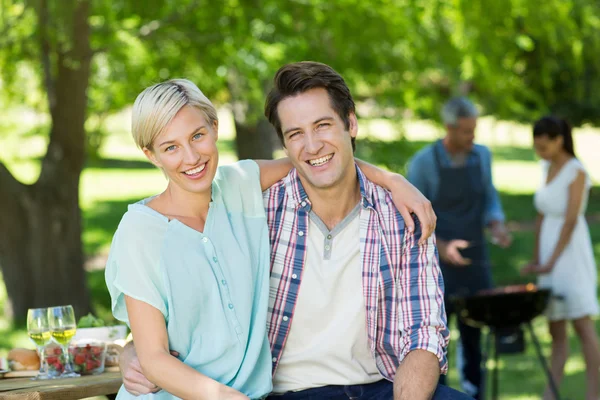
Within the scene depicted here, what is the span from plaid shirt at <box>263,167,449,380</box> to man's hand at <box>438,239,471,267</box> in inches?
100

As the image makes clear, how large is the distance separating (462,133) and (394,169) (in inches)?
130

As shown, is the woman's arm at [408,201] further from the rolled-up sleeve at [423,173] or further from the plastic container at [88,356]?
the rolled-up sleeve at [423,173]

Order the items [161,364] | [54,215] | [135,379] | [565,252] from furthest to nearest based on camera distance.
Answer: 1. [54,215]
2. [565,252]
3. [135,379]
4. [161,364]

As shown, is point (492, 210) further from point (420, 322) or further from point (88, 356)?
point (88, 356)

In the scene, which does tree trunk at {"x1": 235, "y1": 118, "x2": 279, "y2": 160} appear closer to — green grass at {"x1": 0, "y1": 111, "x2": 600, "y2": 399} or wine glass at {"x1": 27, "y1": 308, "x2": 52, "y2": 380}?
green grass at {"x1": 0, "y1": 111, "x2": 600, "y2": 399}

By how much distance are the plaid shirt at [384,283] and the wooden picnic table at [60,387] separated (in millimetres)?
574

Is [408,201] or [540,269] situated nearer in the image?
[408,201]

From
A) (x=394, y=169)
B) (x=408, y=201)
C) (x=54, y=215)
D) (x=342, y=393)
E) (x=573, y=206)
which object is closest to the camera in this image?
(x=342, y=393)

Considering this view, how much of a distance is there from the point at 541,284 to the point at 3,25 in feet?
15.8

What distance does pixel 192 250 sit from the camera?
296cm

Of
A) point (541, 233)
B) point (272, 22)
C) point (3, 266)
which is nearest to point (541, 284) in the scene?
point (541, 233)

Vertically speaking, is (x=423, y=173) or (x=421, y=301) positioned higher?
(x=423, y=173)

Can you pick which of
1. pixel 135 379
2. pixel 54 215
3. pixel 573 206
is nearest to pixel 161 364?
pixel 135 379

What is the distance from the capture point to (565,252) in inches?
246
